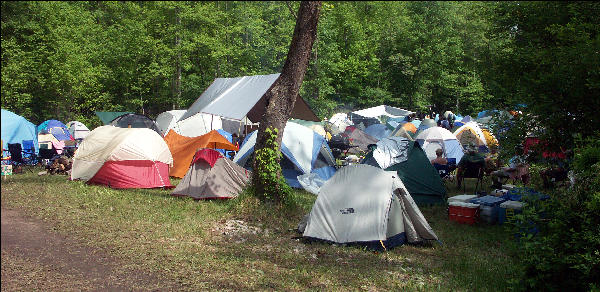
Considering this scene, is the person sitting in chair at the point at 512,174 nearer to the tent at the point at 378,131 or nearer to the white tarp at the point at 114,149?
the white tarp at the point at 114,149

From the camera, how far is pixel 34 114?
2568 mm

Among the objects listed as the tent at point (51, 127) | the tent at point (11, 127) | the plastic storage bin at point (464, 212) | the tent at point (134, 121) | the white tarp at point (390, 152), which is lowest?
the plastic storage bin at point (464, 212)

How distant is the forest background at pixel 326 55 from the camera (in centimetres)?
277

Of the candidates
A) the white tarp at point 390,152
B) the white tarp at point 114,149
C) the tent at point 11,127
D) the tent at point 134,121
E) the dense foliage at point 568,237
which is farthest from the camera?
the tent at point 134,121

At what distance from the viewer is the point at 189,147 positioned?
13.9 metres

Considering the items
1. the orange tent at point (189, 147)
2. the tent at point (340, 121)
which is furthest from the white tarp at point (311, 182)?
the tent at point (340, 121)

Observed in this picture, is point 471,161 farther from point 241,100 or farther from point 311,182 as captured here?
point 241,100

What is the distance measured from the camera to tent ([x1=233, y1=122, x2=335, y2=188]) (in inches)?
496

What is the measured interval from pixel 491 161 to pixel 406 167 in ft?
12.3

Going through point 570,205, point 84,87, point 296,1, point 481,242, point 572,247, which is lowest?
point 481,242

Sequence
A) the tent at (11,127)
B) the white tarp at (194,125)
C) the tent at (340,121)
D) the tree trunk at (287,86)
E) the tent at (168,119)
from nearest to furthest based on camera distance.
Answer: the tent at (11,127)
the tree trunk at (287,86)
the white tarp at (194,125)
the tent at (168,119)
the tent at (340,121)

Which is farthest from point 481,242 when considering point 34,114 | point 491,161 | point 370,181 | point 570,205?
point 34,114

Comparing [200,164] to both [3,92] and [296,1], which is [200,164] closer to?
[296,1]

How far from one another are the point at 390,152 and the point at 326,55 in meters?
19.3
